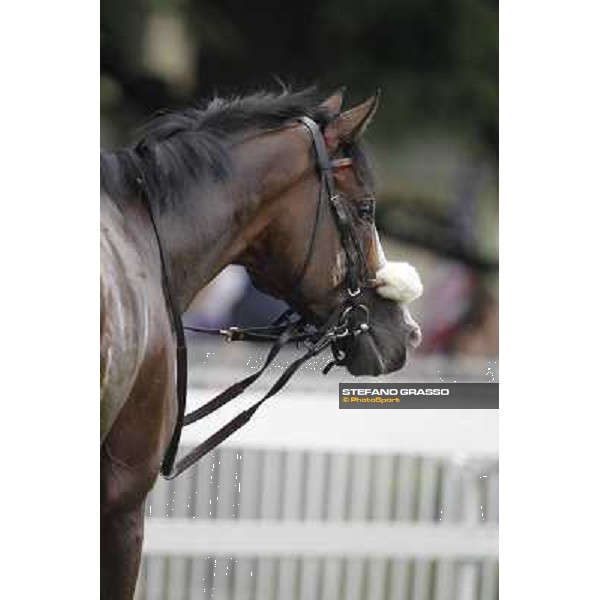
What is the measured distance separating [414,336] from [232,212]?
1.48 ft

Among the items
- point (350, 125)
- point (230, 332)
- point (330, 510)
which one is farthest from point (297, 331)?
point (330, 510)

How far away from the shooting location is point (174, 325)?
3.34 meters

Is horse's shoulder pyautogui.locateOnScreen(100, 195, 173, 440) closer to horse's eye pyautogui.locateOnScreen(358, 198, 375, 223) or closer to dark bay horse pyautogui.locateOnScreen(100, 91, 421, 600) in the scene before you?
dark bay horse pyautogui.locateOnScreen(100, 91, 421, 600)

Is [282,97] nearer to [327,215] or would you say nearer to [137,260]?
[327,215]

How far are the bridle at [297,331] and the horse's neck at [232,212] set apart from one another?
4cm

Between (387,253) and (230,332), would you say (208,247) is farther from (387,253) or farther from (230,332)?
(387,253)

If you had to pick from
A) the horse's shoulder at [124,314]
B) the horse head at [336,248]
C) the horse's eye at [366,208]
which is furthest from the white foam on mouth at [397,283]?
the horse's shoulder at [124,314]

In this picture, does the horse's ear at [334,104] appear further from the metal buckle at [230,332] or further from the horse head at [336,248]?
the metal buckle at [230,332]

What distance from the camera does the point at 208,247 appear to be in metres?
3.37

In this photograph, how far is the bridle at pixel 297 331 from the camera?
3395mm
